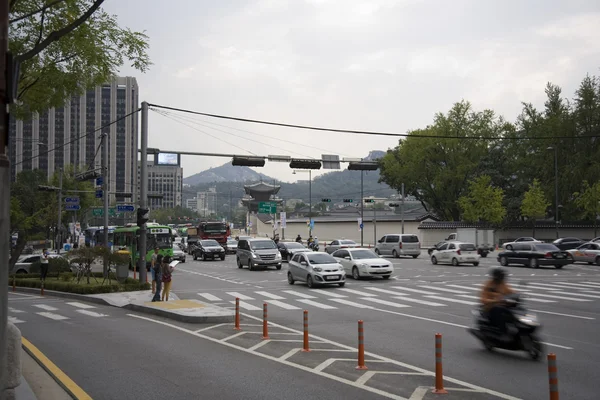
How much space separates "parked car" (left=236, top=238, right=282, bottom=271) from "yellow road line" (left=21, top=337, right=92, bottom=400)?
25.7m

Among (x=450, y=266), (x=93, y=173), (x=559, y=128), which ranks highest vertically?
(x=559, y=128)

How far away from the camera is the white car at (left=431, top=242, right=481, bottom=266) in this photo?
39.5 meters

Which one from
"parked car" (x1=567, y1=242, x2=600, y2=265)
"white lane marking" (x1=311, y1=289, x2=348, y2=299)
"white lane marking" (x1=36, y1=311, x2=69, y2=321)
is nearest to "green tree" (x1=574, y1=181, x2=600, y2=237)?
"parked car" (x1=567, y1=242, x2=600, y2=265)

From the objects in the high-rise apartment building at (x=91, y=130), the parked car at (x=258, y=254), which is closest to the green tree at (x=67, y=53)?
the parked car at (x=258, y=254)

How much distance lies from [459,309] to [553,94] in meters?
63.2

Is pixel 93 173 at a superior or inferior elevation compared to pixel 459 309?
superior

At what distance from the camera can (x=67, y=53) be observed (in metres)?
15.7

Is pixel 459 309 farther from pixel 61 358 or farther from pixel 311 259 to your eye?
pixel 61 358

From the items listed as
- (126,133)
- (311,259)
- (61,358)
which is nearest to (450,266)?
(311,259)

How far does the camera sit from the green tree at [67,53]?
15.0 metres

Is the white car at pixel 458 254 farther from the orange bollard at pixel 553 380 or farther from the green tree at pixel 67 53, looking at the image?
the orange bollard at pixel 553 380

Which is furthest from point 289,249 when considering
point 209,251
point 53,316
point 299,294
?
point 53,316

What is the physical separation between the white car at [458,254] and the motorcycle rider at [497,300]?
28818mm

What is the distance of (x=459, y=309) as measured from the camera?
18703mm
